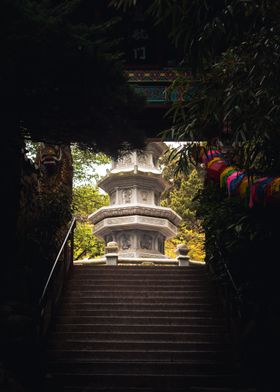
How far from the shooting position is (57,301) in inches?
343

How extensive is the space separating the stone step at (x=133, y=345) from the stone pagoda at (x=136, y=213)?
10.1 m

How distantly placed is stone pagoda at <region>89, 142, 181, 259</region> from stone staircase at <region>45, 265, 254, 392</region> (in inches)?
291

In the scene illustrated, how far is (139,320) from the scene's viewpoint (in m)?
8.23

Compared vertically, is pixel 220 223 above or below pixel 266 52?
below

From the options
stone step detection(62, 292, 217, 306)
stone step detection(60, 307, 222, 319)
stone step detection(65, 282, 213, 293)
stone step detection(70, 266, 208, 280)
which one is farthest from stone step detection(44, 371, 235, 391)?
stone step detection(70, 266, 208, 280)

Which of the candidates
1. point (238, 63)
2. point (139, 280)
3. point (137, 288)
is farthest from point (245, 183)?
point (139, 280)

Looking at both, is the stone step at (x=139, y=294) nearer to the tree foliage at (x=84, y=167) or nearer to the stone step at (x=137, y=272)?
the stone step at (x=137, y=272)

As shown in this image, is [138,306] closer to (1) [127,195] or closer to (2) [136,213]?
(2) [136,213]

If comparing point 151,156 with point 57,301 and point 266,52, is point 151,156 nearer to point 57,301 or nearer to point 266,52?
point 57,301

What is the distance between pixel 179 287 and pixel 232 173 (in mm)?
3640

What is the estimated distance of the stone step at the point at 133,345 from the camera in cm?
738

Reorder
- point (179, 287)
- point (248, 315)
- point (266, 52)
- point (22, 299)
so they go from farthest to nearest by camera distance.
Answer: point (179, 287) → point (248, 315) → point (22, 299) → point (266, 52)

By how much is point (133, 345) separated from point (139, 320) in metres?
0.83

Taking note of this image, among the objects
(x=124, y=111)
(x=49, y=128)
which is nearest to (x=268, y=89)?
(x=124, y=111)
